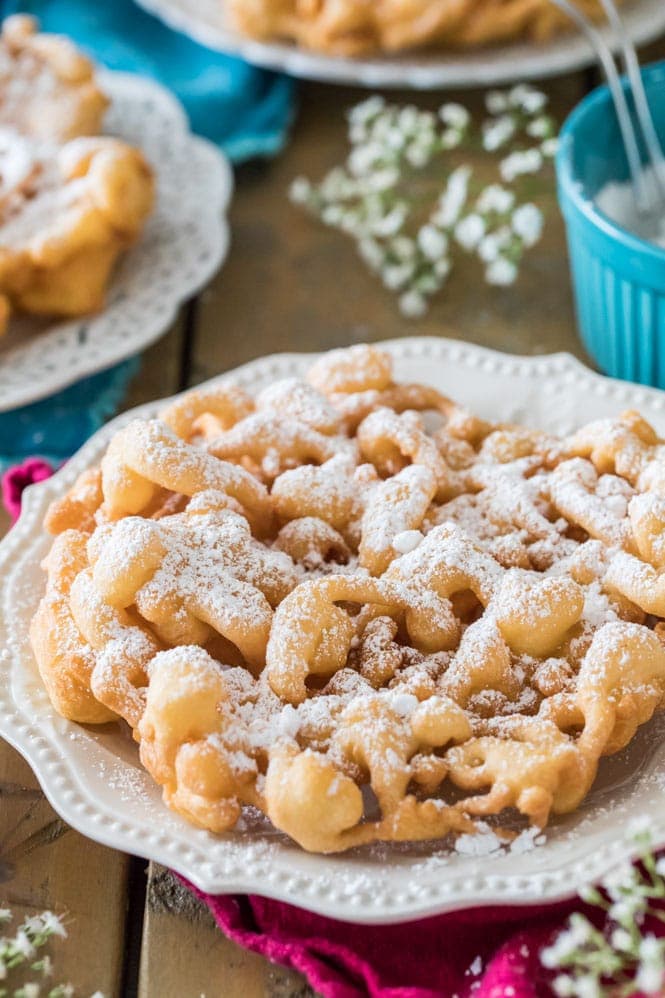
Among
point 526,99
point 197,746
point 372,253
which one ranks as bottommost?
point 372,253

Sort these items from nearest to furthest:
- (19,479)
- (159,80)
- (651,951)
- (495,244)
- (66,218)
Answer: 1. (651,951)
2. (19,479)
3. (66,218)
4. (495,244)
5. (159,80)

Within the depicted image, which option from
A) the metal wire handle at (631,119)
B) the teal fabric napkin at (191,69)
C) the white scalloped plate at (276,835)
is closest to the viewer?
the white scalloped plate at (276,835)

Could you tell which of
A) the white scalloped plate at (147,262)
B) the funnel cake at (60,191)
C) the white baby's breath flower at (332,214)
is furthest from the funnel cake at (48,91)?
the white baby's breath flower at (332,214)

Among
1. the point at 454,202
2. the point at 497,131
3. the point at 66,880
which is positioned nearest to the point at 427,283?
the point at 454,202

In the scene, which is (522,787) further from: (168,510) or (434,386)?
(434,386)

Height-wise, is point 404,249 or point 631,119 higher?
point 631,119

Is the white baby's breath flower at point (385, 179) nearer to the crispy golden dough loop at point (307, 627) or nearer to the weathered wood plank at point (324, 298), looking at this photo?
the weathered wood plank at point (324, 298)

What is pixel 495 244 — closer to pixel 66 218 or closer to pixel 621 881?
pixel 66 218
